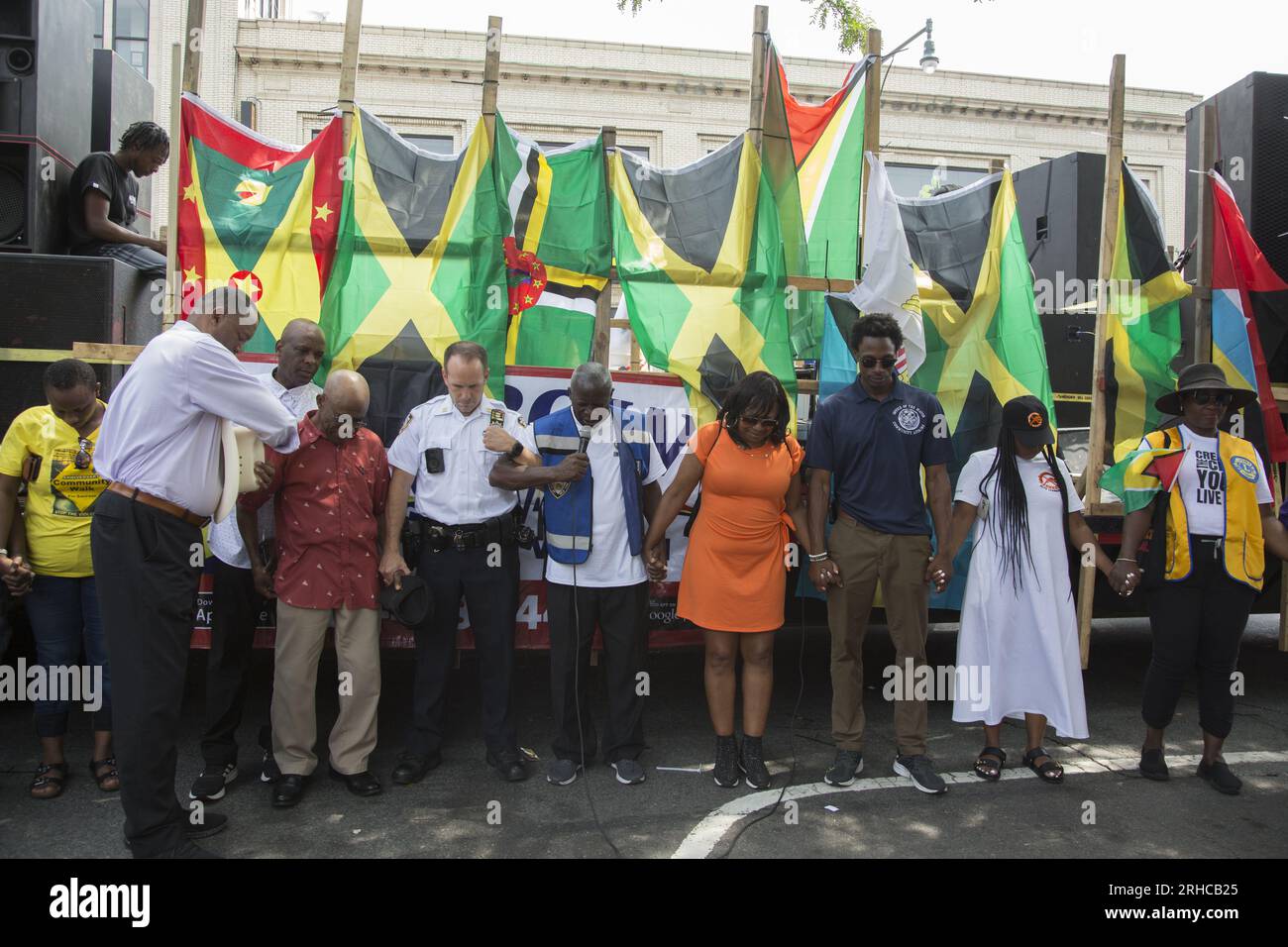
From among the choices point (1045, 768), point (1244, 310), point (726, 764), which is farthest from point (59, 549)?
point (1244, 310)

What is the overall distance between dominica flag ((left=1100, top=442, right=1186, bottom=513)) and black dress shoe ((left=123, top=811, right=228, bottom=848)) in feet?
14.4

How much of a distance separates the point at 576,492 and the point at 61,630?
2.40m

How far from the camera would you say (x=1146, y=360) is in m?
5.63

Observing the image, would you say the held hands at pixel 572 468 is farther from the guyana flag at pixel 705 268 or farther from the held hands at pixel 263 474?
the held hands at pixel 263 474

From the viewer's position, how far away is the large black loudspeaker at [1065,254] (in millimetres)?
6527

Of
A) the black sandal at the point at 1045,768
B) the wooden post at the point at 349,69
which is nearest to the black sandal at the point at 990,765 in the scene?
the black sandal at the point at 1045,768

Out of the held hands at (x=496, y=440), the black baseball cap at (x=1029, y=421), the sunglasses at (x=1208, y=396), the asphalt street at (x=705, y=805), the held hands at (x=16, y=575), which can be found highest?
the sunglasses at (x=1208, y=396)

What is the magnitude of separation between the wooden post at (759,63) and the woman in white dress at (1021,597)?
220cm

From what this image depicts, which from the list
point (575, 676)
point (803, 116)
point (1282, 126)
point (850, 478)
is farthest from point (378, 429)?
point (1282, 126)

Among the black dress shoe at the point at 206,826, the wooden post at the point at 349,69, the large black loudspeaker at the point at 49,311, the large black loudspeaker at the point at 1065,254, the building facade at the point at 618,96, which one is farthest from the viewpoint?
the building facade at the point at 618,96

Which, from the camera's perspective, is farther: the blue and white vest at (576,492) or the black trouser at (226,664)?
the blue and white vest at (576,492)

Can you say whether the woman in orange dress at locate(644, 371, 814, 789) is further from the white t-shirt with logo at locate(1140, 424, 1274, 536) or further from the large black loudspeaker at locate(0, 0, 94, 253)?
the large black loudspeaker at locate(0, 0, 94, 253)

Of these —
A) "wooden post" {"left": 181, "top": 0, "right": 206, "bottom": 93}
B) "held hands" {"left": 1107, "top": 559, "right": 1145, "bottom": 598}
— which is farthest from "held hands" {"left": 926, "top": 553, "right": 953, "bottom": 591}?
"wooden post" {"left": 181, "top": 0, "right": 206, "bottom": 93}

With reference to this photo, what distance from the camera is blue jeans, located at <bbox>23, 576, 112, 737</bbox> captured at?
411 cm
